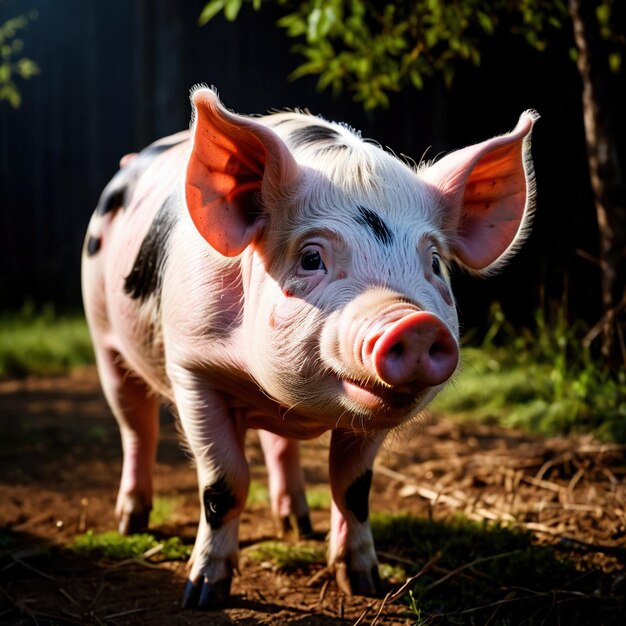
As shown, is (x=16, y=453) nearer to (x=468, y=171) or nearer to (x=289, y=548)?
(x=289, y=548)

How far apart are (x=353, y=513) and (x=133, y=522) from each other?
1.05 m

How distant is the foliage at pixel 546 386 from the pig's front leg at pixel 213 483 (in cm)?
125

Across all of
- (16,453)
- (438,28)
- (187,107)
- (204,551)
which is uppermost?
(438,28)

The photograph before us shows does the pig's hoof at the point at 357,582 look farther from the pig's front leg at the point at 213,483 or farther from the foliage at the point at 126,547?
the foliage at the point at 126,547

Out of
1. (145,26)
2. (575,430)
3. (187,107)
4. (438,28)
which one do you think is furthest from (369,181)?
(145,26)

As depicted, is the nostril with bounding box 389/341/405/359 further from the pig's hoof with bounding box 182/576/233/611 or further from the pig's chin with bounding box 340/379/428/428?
the pig's hoof with bounding box 182/576/233/611

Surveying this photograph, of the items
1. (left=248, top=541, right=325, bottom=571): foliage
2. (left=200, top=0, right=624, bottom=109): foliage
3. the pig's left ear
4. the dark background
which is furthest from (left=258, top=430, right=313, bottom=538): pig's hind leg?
(left=200, top=0, right=624, bottom=109): foliage

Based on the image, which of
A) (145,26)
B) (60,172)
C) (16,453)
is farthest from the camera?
(60,172)

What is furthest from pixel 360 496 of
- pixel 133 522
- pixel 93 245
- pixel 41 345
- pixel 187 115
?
pixel 187 115

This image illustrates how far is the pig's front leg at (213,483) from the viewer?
272 cm

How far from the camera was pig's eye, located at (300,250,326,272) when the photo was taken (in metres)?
2.28

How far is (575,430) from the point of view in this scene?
462 cm

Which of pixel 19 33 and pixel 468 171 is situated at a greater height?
pixel 19 33

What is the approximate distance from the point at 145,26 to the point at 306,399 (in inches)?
253
